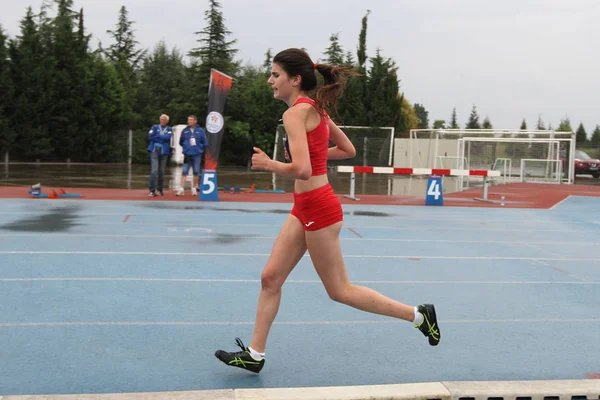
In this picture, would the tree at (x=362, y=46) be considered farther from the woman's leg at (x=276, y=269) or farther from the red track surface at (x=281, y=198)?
the woman's leg at (x=276, y=269)

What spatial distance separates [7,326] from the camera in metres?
4.61

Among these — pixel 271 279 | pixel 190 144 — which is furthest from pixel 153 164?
pixel 271 279

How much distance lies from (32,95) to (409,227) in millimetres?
27731

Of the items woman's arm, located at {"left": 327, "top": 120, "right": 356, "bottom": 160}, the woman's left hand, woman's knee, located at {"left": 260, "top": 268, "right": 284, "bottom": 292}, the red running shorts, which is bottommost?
woman's knee, located at {"left": 260, "top": 268, "right": 284, "bottom": 292}

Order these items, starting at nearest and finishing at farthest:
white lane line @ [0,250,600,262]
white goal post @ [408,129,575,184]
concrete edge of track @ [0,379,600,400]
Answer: concrete edge of track @ [0,379,600,400]
white lane line @ [0,250,600,262]
white goal post @ [408,129,575,184]

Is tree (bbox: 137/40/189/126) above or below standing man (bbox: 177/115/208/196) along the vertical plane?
above

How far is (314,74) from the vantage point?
11.9ft

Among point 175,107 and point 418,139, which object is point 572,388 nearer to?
point 418,139

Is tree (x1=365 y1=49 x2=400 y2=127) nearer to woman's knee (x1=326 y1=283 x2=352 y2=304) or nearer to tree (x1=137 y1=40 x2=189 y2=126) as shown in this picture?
tree (x1=137 y1=40 x2=189 y2=126)

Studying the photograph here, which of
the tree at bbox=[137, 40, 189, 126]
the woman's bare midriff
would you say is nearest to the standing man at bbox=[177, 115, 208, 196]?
the woman's bare midriff

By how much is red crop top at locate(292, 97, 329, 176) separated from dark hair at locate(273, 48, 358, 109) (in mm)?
73

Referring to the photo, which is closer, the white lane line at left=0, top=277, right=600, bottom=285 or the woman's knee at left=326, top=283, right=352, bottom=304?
the woman's knee at left=326, top=283, right=352, bottom=304

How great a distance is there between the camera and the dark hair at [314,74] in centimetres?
354

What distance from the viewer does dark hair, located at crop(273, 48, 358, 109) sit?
354cm
